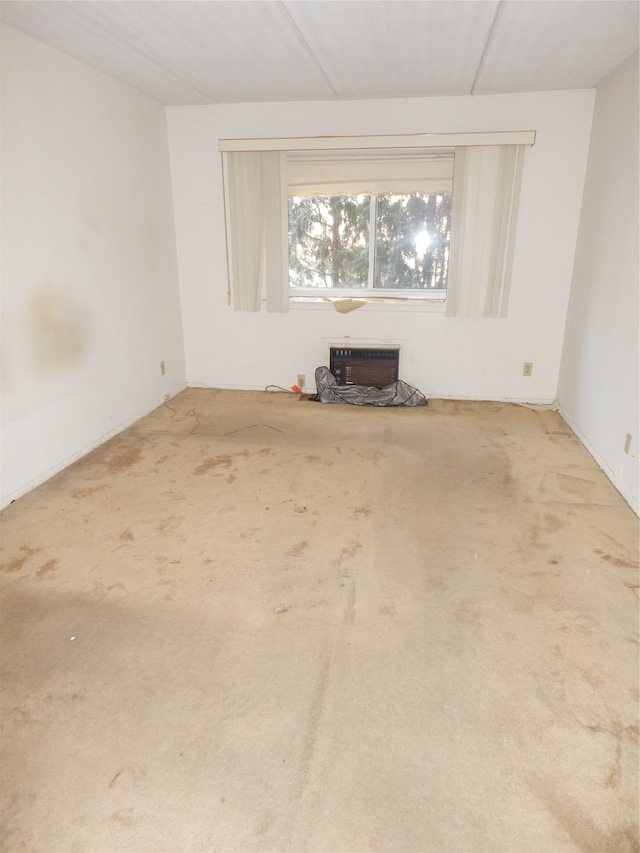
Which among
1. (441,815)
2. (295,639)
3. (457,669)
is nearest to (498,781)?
(441,815)

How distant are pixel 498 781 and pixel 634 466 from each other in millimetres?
1974

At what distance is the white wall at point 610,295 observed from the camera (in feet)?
9.59

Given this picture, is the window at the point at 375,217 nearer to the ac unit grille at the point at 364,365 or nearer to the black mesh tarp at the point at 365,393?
the ac unit grille at the point at 364,365

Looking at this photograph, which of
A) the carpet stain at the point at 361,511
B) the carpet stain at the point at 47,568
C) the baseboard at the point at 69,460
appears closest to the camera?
the carpet stain at the point at 47,568

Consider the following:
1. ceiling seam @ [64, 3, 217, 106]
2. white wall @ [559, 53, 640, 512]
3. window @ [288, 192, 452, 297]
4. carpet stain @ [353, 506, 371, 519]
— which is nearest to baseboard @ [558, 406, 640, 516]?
white wall @ [559, 53, 640, 512]

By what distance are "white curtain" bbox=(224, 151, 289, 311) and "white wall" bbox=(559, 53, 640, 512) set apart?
7.47 feet

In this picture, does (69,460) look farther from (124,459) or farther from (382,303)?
(382,303)

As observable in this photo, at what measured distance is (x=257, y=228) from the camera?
4.36 meters

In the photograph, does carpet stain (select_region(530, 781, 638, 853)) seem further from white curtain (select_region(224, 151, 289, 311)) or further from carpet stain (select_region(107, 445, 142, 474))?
white curtain (select_region(224, 151, 289, 311))

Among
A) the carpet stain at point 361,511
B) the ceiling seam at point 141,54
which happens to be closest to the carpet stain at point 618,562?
the carpet stain at point 361,511

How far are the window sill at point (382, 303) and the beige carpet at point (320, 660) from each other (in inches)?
66.1

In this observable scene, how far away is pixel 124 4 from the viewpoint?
7.77 ft

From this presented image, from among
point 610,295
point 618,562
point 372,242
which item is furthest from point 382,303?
point 618,562

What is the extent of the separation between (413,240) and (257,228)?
51.1 inches
